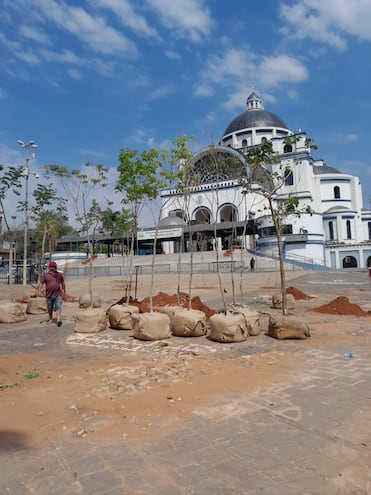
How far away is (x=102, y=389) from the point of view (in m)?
4.43

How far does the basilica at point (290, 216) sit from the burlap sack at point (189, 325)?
27.4 metres

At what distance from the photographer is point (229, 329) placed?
6.78 meters

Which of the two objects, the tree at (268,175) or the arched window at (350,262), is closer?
the tree at (268,175)

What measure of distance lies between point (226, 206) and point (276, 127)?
1939 cm

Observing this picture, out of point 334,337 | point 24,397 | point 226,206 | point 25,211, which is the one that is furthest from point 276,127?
point 24,397

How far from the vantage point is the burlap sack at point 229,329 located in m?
6.79

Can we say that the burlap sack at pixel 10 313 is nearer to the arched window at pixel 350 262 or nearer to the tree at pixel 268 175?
the tree at pixel 268 175

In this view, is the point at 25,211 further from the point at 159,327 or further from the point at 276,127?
the point at 276,127

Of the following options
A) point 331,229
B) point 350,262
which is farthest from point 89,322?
point 331,229

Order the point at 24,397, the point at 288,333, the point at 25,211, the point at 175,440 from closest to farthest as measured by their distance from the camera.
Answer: the point at 175,440 → the point at 24,397 → the point at 288,333 → the point at 25,211

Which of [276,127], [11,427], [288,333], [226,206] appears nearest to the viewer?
[11,427]

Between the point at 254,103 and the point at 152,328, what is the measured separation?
6946cm

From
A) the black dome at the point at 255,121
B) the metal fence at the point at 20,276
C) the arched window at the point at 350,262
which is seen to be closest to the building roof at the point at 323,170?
the black dome at the point at 255,121

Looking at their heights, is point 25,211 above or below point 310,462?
above
